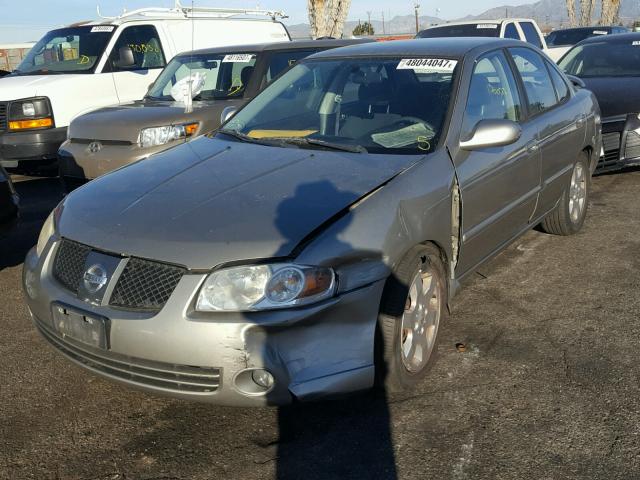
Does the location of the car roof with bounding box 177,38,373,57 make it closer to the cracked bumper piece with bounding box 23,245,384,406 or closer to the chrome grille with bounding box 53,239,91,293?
the chrome grille with bounding box 53,239,91,293

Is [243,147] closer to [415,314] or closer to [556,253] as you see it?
[415,314]

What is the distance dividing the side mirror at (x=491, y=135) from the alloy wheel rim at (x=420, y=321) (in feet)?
2.62

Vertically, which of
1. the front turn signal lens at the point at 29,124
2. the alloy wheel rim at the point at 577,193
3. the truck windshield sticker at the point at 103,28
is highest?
the truck windshield sticker at the point at 103,28

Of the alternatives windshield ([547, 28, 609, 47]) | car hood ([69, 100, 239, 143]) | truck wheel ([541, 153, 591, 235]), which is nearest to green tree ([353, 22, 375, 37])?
windshield ([547, 28, 609, 47])

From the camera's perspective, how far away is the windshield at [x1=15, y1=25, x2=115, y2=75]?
876cm

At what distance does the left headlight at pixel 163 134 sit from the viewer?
6426 millimetres

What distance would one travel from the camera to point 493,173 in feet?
13.2

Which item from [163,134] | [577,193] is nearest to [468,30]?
[577,193]

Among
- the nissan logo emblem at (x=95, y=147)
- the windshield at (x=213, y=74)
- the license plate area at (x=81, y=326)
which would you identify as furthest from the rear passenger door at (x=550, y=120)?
the nissan logo emblem at (x=95, y=147)

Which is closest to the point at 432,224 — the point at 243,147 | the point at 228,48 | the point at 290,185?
the point at 290,185

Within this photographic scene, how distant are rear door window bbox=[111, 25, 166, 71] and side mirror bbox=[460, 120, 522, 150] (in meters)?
6.33

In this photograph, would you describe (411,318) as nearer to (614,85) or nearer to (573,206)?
(573,206)

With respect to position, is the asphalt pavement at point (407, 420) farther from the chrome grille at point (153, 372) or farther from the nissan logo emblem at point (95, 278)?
the nissan logo emblem at point (95, 278)

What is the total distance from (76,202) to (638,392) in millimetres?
2909
